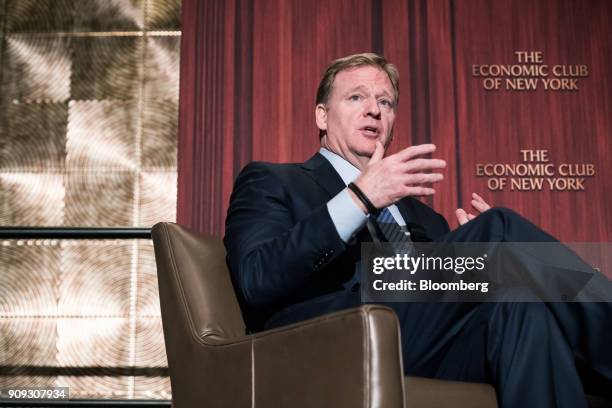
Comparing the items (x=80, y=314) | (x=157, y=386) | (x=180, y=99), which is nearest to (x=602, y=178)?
(x=180, y=99)

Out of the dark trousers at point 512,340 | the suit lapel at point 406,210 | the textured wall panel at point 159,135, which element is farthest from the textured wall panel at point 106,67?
the dark trousers at point 512,340

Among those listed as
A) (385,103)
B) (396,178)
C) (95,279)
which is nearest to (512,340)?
(396,178)

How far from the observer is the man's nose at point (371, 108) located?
190 cm

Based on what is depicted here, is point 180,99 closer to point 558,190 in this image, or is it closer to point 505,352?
point 558,190

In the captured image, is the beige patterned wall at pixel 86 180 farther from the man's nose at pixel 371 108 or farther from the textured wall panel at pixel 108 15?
the man's nose at pixel 371 108

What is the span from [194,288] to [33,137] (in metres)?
1.89

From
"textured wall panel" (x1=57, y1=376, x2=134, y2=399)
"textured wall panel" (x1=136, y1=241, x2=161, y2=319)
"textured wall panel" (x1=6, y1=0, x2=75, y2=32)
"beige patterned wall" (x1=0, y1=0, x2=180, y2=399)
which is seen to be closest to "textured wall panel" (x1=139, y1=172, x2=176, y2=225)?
"beige patterned wall" (x1=0, y1=0, x2=180, y2=399)

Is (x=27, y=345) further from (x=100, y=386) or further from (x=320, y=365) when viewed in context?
(x=320, y=365)

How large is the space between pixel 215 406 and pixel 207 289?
0.26 meters

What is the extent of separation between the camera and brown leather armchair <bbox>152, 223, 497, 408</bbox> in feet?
3.33

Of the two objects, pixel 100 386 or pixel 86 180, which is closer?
pixel 100 386

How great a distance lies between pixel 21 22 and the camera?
10.2ft

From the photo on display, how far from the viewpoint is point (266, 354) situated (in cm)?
113

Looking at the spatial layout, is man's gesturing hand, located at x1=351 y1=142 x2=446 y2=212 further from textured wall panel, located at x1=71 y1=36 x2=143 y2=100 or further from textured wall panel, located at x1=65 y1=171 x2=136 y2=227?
textured wall panel, located at x1=71 y1=36 x2=143 y2=100
